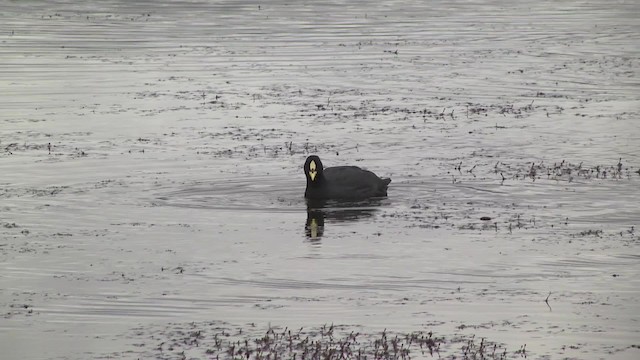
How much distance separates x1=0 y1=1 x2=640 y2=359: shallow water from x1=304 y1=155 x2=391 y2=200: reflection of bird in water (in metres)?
0.27

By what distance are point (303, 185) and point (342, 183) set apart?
887 mm

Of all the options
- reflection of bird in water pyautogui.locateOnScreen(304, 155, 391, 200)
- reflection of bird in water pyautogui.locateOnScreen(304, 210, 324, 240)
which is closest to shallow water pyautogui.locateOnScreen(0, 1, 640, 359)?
reflection of bird in water pyautogui.locateOnScreen(304, 210, 324, 240)

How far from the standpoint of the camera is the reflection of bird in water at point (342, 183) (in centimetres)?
2375

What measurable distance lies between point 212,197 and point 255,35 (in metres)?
23.2

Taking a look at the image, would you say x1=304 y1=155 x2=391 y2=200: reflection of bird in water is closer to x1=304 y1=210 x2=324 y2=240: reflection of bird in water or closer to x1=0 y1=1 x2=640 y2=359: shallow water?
x1=0 y1=1 x2=640 y2=359: shallow water

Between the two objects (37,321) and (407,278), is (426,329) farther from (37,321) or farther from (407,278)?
(37,321)

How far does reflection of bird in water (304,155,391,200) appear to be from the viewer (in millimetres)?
23750

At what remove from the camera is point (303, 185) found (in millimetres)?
24734

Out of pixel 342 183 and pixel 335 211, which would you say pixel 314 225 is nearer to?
pixel 335 211

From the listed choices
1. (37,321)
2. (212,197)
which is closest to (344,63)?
(212,197)

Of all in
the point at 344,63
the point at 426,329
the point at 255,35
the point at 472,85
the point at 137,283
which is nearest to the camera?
the point at 426,329

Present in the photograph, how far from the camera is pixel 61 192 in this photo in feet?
78.2

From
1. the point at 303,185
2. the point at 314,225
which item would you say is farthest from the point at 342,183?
the point at 314,225

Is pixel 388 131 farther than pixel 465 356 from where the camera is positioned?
Yes
